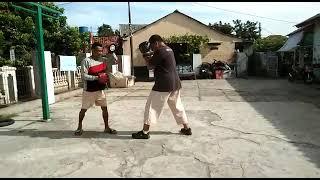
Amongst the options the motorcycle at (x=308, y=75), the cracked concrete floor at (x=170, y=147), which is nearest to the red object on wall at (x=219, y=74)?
the motorcycle at (x=308, y=75)

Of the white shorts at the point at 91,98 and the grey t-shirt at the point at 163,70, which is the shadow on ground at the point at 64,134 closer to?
the white shorts at the point at 91,98

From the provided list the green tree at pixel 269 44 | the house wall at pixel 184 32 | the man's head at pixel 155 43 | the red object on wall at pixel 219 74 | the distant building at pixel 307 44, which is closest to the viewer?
the man's head at pixel 155 43

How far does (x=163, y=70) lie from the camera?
594cm

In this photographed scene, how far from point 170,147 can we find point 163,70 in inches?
52.1

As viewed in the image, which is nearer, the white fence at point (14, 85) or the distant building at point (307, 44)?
the white fence at point (14, 85)

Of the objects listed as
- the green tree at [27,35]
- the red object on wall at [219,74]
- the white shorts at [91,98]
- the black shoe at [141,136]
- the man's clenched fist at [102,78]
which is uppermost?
the green tree at [27,35]

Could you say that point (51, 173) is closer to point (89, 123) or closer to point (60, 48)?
point (89, 123)

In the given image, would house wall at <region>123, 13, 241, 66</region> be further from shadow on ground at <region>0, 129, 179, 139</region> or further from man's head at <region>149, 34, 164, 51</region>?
man's head at <region>149, 34, 164, 51</region>

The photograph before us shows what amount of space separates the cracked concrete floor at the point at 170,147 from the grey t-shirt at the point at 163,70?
886 mm

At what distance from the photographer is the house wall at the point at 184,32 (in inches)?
1023

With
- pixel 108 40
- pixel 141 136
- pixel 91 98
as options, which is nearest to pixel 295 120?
pixel 141 136

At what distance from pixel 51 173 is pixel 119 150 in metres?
1.22

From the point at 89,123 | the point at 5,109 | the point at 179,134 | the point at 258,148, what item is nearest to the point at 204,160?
the point at 258,148

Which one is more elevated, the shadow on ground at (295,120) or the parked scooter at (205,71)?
the parked scooter at (205,71)
